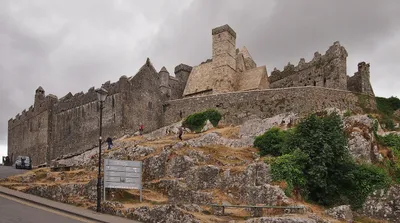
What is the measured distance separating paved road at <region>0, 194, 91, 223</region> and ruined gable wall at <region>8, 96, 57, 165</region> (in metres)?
34.9

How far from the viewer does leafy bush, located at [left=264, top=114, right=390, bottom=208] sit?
27.1 meters

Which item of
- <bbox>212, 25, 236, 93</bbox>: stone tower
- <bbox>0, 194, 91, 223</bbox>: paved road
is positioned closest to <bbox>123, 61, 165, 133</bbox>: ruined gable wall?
<bbox>212, 25, 236, 93</bbox>: stone tower

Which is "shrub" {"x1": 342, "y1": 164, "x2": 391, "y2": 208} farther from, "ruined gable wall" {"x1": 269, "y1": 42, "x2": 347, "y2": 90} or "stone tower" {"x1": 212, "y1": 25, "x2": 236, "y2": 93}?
"stone tower" {"x1": 212, "y1": 25, "x2": 236, "y2": 93}

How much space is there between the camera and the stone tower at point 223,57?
52500mm

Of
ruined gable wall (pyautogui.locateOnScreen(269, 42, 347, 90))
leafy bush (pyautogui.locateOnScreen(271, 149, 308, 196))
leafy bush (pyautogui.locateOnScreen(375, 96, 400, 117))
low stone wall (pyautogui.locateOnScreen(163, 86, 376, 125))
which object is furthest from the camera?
leafy bush (pyautogui.locateOnScreen(375, 96, 400, 117))

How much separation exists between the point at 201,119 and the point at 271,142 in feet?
40.1

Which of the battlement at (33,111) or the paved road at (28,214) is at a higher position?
the battlement at (33,111)

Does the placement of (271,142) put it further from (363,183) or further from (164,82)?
(164,82)

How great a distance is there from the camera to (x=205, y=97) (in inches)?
1882

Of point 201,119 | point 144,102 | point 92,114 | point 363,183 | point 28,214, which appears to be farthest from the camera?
point 92,114

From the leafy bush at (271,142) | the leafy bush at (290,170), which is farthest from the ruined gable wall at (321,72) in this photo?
the leafy bush at (290,170)

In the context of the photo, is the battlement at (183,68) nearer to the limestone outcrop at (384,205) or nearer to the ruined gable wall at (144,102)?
the ruined gable wall at (144,102)

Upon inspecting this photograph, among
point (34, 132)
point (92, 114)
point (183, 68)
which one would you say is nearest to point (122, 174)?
point (92, 114)

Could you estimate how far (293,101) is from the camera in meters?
43.5
